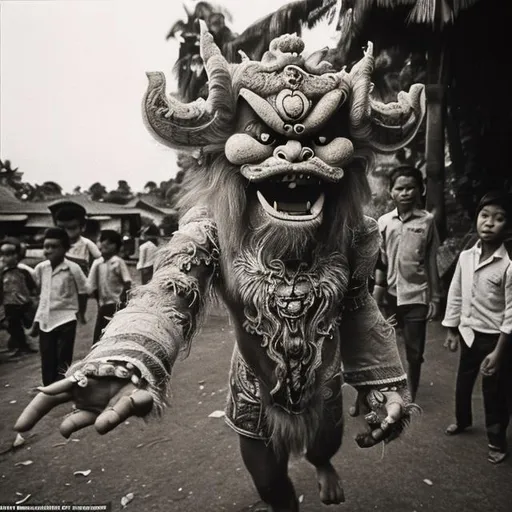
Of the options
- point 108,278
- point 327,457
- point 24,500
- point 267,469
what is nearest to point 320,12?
point 108,278

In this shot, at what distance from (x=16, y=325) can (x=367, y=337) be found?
3936 mm

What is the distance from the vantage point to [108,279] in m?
3.77

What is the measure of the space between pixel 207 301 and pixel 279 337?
24cm

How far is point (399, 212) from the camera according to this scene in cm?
299

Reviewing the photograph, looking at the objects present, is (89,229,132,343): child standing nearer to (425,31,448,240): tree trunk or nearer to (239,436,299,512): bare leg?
(239,436,299,512): bare leg

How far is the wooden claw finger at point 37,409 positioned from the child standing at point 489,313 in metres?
2.02

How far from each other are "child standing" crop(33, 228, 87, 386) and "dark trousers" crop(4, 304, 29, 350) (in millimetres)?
1124

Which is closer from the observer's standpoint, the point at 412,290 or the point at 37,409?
the point at 37,409

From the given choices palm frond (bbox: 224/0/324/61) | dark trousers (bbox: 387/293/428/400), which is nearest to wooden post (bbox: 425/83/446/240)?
palm frond (bbox: 224/0/324/61)

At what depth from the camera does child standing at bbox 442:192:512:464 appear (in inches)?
86.0

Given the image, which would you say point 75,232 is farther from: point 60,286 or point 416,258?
point 416,258

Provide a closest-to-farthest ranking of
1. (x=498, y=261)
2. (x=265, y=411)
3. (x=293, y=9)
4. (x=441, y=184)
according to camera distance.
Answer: (x=265, y=411)
(x=498, y=261)
(x=441, y=184)
(x=293, y=9)

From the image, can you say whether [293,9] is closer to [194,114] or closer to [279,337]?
[194,114]

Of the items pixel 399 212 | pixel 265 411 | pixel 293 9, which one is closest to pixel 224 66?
pixel 265 411
